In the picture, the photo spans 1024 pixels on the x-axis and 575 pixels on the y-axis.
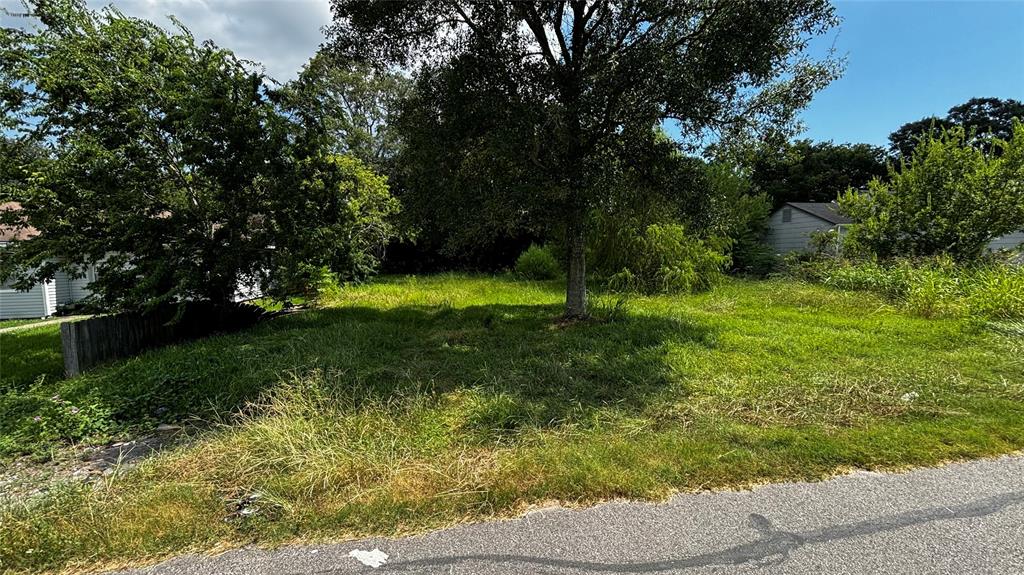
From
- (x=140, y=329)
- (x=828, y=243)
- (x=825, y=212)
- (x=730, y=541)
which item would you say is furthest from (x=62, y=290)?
(x=825, y=212)

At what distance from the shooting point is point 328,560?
198cm

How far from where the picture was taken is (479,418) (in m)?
3.59

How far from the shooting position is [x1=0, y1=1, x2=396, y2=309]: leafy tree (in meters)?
5.40

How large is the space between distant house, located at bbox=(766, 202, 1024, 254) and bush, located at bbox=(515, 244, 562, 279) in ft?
29.6

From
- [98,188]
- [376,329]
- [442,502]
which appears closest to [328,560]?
[442,502]

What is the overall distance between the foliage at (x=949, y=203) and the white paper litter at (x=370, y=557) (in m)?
13.3

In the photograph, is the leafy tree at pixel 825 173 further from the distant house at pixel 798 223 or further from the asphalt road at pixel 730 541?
the asphalt road at pixel 730 541

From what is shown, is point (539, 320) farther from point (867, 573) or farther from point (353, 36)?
point (867, 573)

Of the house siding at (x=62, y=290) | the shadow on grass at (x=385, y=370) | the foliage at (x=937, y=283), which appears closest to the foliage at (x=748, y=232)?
the foliage at (x=937, y=283)

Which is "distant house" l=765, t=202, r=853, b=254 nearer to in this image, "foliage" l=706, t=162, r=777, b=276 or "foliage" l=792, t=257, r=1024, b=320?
"foliage" l=706, t=162, r=777, b=276

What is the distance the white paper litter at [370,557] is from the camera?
1951 millimetres

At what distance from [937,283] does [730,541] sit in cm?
884

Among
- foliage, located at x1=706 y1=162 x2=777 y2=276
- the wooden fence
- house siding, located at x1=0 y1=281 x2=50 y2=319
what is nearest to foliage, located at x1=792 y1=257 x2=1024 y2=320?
foliage, located at x1=706 y1=162 x2=777 y2=276

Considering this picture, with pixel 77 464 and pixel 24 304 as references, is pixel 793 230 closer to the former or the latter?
pixel 77 464
